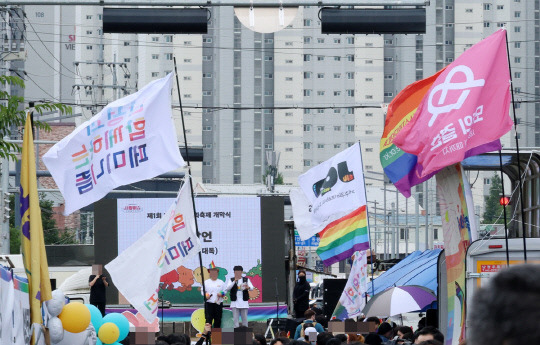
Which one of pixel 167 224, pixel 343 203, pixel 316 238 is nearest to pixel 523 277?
pixel 167 224

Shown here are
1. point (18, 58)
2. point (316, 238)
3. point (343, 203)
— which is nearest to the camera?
point (343, 203)

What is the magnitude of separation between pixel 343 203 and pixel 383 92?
106 metres

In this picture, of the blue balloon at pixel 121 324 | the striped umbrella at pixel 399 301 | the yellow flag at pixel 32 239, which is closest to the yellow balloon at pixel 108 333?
the blue balloon at pixel 121 324

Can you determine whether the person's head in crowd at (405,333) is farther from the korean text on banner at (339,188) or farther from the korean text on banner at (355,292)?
the korean text on banner at (339,188)

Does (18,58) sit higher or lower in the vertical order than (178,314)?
higher

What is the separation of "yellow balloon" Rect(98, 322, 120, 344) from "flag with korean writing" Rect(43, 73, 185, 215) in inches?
57.1

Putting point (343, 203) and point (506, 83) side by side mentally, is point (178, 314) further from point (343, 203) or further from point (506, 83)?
point (506, 83)

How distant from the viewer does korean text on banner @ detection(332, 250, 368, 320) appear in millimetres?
20359

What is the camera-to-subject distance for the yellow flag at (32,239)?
9.93 metres

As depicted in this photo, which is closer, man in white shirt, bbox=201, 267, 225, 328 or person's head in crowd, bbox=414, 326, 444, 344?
person's head in crowd, bbox=414, 326, 444, 344

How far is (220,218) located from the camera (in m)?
25.5

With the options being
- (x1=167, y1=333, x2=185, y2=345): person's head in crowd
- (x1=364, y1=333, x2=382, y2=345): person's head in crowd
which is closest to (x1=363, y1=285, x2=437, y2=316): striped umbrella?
(x1=364, y1=333, x2=382, y2=345): person's head in crowd

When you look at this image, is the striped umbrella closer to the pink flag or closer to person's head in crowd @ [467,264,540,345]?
the pink flag

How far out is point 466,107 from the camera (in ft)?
34.9
